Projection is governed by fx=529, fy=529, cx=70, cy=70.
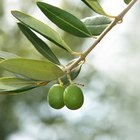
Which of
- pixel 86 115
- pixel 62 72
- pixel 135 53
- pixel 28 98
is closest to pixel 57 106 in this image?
pixel 62 72

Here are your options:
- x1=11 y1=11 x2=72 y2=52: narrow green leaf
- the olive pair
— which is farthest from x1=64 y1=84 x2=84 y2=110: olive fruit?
x1=11 y1=11 x2=72 y2=52: narrow green leaf

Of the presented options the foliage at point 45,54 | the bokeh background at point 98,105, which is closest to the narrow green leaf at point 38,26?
the foliage at point 45,54

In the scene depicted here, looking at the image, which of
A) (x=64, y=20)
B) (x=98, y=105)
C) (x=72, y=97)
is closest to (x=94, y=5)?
(x=64, y=20)

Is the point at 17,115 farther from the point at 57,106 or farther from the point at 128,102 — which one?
the point at 57,106

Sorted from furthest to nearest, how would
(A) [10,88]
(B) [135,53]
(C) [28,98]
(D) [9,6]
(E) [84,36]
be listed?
1. (C) [28,98]
2. (B) [135,53]
3. (D) [9,6]
4. (E) [84,36]
5. (A) [10,88]

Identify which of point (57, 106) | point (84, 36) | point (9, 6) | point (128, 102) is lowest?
point (57, 106)

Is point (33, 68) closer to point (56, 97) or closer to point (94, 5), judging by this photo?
point (56, 97)
